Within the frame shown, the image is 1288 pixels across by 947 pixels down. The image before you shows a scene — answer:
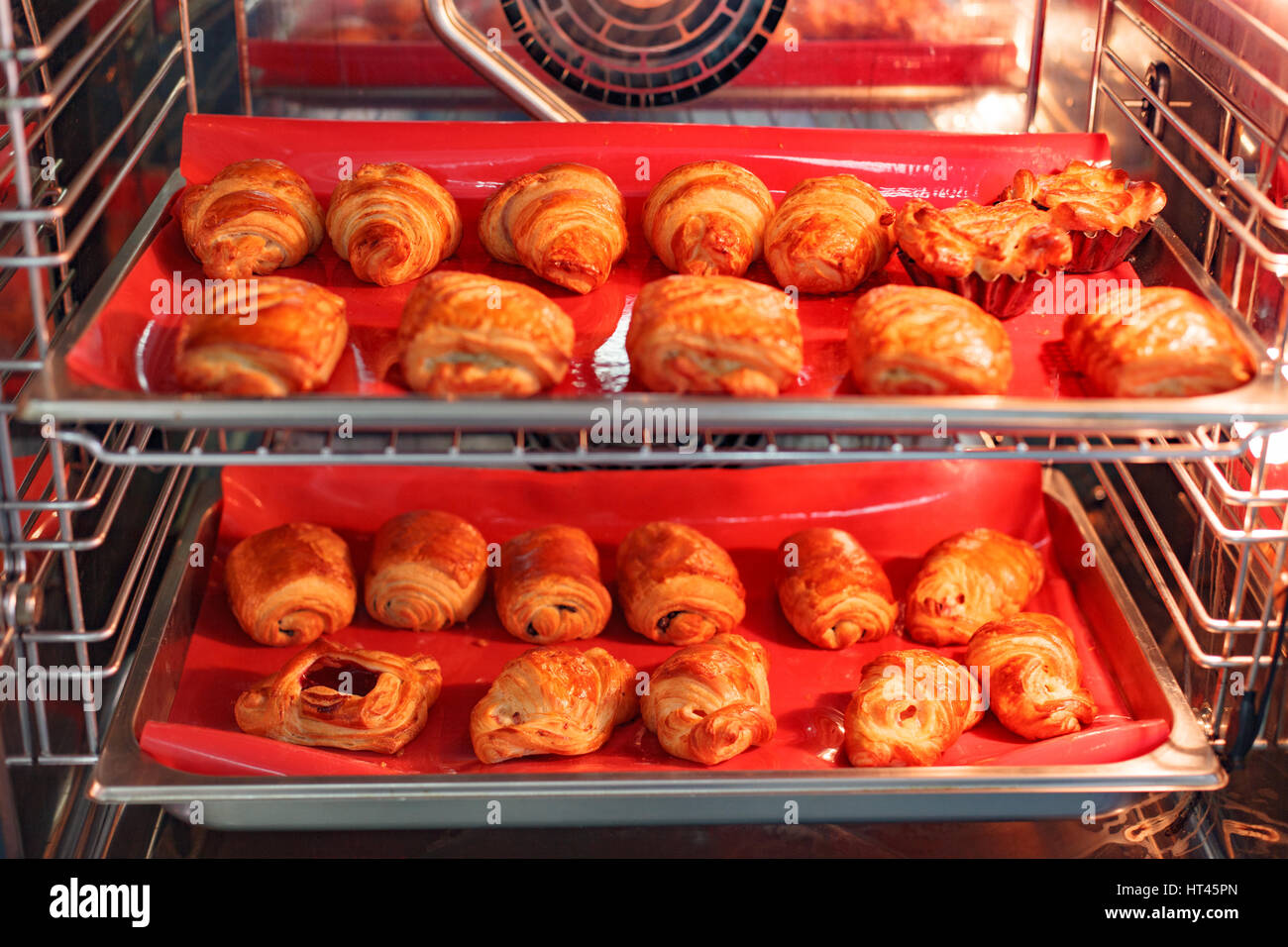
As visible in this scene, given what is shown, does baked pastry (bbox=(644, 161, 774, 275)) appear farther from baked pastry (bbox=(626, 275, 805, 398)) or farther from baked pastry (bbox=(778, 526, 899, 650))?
baked pastry (bbox=(778, 526, 899, 650))

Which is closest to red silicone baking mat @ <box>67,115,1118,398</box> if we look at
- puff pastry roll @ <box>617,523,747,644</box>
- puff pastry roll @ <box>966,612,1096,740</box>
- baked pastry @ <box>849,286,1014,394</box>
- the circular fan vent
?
the circular fan vent

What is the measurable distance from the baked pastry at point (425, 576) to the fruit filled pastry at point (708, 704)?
394 millimetres

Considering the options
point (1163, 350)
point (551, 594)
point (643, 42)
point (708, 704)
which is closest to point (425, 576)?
point (551, 594)

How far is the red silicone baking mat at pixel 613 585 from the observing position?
182 cm

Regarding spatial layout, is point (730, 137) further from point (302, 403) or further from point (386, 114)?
point (302, 403)

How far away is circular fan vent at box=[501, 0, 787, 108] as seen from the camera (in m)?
2.26

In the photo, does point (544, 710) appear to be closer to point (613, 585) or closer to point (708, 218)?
point (613, 585)

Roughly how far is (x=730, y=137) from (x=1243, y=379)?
99 centimetres

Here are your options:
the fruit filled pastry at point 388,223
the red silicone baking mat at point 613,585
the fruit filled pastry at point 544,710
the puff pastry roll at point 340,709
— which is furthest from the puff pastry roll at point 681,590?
the fruit filled pastry at point 388,223

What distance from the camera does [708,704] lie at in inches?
71.3

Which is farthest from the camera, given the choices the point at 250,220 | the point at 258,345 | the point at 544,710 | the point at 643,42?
the point at 643,42

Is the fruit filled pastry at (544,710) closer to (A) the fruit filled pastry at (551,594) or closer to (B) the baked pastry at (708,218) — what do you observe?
(A) the fruit filled pastry at (551,594)

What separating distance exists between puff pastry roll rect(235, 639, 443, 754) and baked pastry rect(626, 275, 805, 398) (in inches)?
24.4

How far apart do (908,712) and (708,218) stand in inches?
32.5
